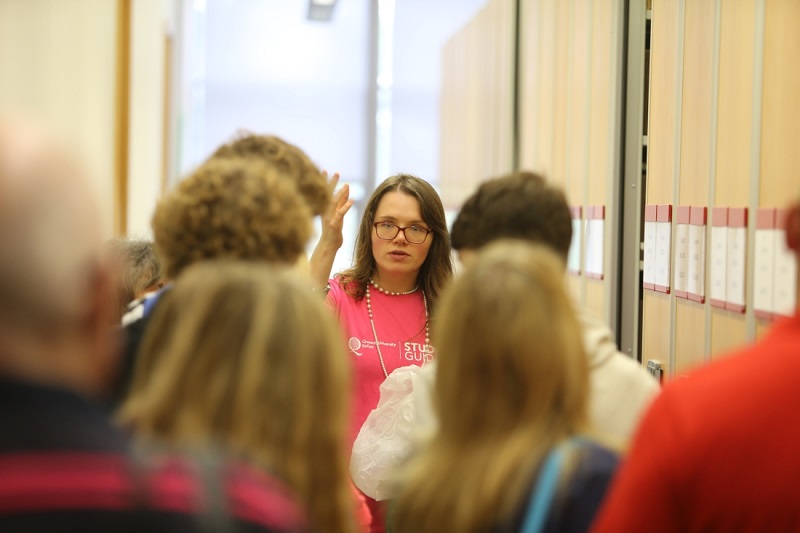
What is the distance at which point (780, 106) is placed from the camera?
2.35 meters

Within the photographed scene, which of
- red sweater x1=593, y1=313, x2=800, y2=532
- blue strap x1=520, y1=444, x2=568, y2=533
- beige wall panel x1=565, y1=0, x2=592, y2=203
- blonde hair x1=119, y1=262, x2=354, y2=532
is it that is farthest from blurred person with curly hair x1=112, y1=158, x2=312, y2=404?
beige wall panel x1=565, y1=0, x2=592, y2=203

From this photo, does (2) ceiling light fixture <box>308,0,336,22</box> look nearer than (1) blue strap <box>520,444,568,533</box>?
No

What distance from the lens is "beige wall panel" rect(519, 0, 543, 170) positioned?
17.2 ft

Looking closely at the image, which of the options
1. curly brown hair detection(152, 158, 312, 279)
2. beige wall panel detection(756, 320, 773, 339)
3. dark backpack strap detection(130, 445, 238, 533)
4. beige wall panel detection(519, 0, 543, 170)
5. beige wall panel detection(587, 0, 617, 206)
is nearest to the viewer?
dark backpack strap detection(130, 445, 238, 533)

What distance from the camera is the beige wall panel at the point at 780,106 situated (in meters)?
2.26

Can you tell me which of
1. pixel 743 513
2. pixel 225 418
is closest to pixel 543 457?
pixel 743 513

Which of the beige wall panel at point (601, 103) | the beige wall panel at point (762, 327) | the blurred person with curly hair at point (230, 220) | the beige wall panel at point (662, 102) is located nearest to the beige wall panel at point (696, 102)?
the beige wall panel at point (662, 102)

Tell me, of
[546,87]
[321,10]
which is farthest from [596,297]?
[321,10]

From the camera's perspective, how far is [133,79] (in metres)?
5.62

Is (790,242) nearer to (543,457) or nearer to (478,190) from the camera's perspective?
(543,457)

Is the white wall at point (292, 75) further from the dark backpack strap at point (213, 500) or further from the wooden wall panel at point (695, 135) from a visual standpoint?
the dark backpack strap at point (213, 500)

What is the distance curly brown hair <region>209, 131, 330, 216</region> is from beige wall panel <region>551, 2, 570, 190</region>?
2.62 meters

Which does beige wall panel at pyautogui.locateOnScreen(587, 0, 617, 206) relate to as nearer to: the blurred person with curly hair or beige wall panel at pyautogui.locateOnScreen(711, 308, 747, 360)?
beige wall panel at pyautogui.locateOnScreen(711, 308, 747, 360)

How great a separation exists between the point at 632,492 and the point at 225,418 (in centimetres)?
59
